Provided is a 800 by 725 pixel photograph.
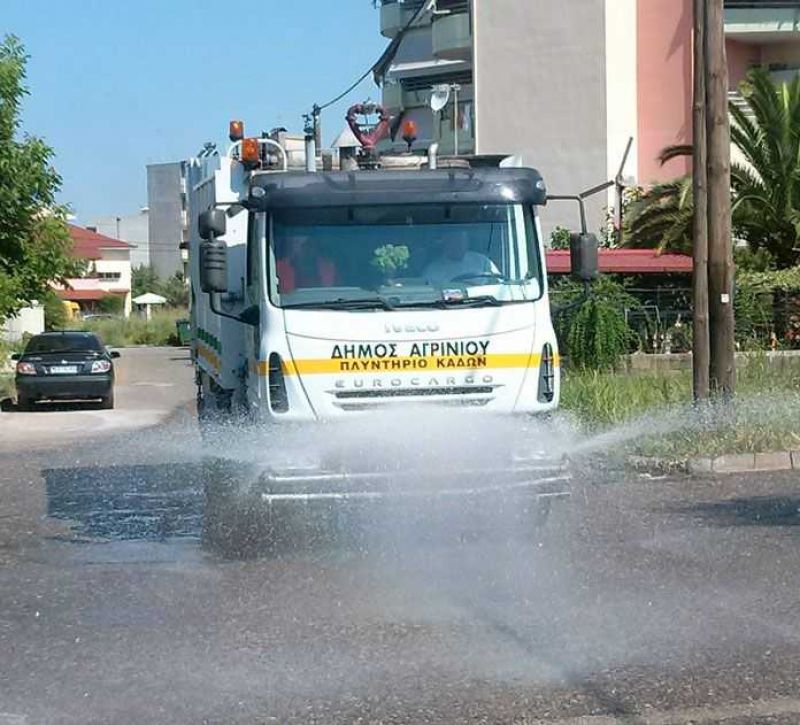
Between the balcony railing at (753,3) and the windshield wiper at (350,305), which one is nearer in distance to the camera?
the windshield wiper at (350,305)

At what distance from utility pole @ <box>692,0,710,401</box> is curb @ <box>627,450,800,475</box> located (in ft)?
6.24

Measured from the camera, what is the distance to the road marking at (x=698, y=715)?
6086 millimetres

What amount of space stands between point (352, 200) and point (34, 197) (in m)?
15.9

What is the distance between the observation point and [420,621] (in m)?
8.00

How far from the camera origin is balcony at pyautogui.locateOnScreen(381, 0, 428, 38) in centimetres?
5644

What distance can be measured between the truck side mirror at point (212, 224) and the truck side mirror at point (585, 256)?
8.96ft

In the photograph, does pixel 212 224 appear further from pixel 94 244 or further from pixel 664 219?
pixel 94 244

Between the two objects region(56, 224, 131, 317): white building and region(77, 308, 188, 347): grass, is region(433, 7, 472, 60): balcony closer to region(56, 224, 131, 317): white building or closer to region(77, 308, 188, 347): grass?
region(77, 308, 188, 347): grass

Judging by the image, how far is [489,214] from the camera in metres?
10.4

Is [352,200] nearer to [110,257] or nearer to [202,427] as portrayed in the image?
[202,427]

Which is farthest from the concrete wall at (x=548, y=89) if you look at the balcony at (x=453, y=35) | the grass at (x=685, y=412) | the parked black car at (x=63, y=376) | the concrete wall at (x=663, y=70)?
the grass at (x=685, y=412)

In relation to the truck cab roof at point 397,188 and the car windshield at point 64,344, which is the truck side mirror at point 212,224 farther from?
the car windshield at point 64,344

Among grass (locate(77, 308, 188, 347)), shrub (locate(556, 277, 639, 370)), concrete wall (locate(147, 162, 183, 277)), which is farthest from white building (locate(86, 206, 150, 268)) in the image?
shrub (locate(556, 277, 639, 370))

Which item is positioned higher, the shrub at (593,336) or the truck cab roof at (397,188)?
the truck cab roof at (397,188)
